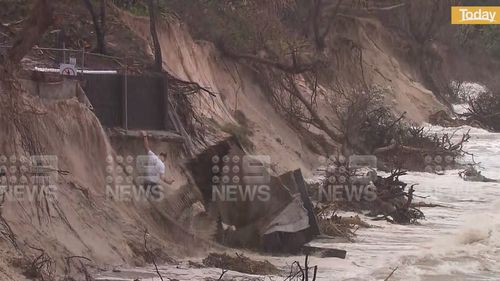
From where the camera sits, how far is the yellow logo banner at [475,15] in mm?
43522

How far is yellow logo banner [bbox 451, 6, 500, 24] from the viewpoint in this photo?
4352cm

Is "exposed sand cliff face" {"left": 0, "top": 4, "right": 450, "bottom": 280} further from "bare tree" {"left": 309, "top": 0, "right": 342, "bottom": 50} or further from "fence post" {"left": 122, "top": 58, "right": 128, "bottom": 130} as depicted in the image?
"bare tree" {"left": 309, "top": 0, "right": 342, "bottom": 50}

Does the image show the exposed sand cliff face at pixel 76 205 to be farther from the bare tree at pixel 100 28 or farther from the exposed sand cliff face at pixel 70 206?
the bare tree at pixel 100 28

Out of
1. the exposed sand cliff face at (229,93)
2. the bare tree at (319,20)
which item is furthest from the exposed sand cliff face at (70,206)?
the bare tree at (319,20)

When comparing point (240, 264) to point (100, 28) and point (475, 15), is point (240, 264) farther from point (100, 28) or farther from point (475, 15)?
point (475, 15)

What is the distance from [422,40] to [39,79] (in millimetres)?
31489

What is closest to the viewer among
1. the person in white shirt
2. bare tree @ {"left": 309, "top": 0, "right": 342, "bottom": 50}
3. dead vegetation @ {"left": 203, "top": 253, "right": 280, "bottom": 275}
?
dead vegetation @ {"left": 203, "top": 253, "right": 280, "bottom": 275}

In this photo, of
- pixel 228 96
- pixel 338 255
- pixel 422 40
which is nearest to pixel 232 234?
pixel 338 255

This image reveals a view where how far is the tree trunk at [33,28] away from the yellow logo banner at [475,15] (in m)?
35.2

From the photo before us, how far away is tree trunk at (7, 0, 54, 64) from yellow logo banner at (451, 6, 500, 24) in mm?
35180

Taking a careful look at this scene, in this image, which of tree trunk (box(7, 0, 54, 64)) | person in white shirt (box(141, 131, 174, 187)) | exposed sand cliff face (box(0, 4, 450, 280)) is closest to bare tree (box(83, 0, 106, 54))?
exposed sand cliff face (box(0, 4, 450, 280))

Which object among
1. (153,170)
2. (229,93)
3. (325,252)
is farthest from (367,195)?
(153,170)

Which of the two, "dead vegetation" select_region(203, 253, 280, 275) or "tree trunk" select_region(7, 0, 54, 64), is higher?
"tree trunk" select_region(7, 0, 54, 64)

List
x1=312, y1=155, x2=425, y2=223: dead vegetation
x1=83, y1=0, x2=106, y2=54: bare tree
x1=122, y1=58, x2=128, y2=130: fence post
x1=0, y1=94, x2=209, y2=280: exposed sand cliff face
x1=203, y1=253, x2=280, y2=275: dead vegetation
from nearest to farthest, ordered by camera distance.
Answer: x1=0, y1=94, x2=209, y2=280: exposed sand cliff face
x1=203, y1=253, x2=280, y2=275: dead vegetation
x1=122, y1=58, x2=128, y2=130: fence post
x1=83, y1=0, x2=106, y2=54: bare tree
x1=312, y1=155, x2=425, y2=223: dead vegetation
